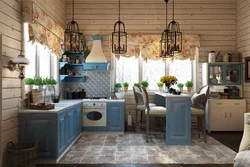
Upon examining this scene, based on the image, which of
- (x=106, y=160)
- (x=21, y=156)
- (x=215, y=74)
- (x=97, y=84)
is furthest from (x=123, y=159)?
(x=215, y=74)

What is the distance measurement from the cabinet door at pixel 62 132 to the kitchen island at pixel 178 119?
1.95 m

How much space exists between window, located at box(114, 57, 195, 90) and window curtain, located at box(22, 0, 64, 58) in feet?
6.09

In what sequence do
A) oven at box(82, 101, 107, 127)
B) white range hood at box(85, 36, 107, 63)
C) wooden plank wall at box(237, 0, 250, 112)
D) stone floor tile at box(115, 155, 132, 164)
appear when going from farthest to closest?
1. white range hood at box(85, 36, 107, 63)
2. wooden plank wall at box(237, 0, 250, 112)
3. oven at box(82, 101, 107, 127)
4. stone floor tile at box(115, 155, 132, 164)

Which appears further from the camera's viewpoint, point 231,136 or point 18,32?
point 231,136

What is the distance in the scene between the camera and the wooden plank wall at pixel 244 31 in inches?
223

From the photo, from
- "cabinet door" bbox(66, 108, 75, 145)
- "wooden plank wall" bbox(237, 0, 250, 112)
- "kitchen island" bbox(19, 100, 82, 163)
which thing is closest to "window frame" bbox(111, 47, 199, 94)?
"wooden plank wall" bbox(237, 0, 250, 112)

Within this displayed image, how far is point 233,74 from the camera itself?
597cm

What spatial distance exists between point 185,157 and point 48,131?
2.26 metres

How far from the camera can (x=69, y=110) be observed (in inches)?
169

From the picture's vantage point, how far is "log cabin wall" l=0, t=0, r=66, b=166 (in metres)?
3.06

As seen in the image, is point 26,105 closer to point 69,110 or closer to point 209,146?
point 69,110

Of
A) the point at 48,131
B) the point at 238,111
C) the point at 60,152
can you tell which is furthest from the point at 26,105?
the point at 238,111

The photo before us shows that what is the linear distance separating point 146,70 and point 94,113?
6.23 ft

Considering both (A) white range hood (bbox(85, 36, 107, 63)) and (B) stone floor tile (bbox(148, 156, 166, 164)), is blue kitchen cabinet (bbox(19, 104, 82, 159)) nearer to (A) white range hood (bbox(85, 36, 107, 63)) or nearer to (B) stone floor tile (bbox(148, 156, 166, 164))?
(B) stone floor tile (bbox(148, 156, 166, 164))
